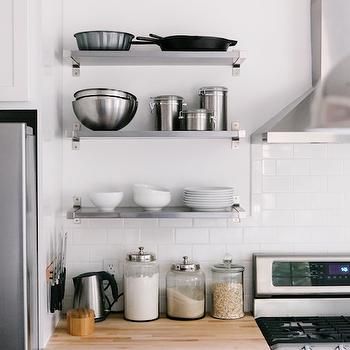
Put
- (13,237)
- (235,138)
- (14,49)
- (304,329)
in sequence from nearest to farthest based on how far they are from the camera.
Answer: (13,237) → (14,49) → (304,329) → (235,138)

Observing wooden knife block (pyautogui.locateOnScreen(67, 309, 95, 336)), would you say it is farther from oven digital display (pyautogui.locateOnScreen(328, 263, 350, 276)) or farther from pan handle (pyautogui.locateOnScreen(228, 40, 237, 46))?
pan handle (pyautogui.locateOnScreen(228, 40, 237, 46))

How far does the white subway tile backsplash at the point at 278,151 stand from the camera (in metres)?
3.34

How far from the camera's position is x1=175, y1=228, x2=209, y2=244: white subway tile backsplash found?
11.0 feet

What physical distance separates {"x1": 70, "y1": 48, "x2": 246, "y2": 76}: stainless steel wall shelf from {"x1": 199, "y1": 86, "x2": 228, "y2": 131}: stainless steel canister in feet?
0.47

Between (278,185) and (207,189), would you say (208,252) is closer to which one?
(207,189)

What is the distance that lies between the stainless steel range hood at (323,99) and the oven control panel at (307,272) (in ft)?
2.13

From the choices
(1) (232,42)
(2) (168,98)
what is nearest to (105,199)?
(2) (168,98)

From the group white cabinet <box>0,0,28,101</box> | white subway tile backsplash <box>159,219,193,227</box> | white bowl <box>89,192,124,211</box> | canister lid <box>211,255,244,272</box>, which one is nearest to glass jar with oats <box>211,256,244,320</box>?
canister lid <box>211,255,244,272</box>

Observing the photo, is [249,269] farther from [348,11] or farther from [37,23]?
[37,23]

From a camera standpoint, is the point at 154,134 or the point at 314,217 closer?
the point at 154,134

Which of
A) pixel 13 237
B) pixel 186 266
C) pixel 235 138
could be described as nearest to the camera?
pixel 13 237

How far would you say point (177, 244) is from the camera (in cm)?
334

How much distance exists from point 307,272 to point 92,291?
106 centimetres

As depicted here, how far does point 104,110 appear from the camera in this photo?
9.73ft
